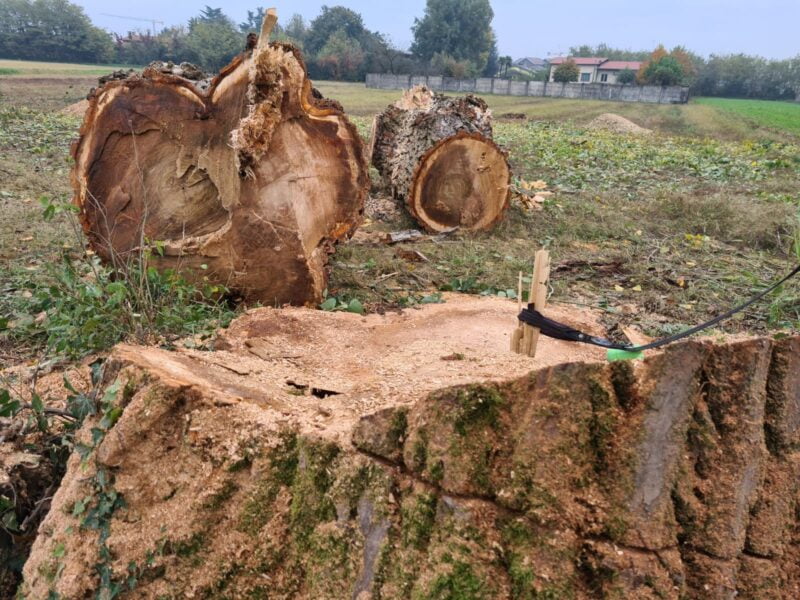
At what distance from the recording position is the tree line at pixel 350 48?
3709 centimetres

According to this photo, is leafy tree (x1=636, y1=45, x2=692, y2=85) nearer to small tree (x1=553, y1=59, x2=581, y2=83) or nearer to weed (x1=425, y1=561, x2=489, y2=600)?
small tree (x1=553, y1=59, x2=581, y2=83)

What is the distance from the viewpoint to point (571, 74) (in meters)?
42.2

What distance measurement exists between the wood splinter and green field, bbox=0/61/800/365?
2.09 metres

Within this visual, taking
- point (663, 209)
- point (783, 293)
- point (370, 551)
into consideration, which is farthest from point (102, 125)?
point (663, 209)

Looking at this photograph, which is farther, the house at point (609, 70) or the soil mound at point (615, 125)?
the house at point (609, 70)

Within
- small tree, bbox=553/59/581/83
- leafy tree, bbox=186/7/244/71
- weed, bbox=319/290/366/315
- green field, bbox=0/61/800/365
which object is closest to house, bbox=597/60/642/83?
small tree, bbox=553/59/581/83

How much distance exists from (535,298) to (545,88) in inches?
1455

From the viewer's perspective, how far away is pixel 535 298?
1.91 meters

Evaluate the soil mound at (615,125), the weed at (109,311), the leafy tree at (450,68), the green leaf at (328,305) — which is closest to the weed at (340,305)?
the green leaf at (328,305)

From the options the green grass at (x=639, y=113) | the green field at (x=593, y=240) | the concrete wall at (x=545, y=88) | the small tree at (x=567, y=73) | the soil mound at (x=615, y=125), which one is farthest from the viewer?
the small tree at (x=567, y=73)

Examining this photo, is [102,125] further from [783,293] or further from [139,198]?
[783,293]

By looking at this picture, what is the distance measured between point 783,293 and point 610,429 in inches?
157

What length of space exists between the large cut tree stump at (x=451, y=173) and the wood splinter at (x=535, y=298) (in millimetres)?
4402

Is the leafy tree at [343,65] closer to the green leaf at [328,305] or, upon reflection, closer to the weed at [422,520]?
the green leaf at [328,305]
